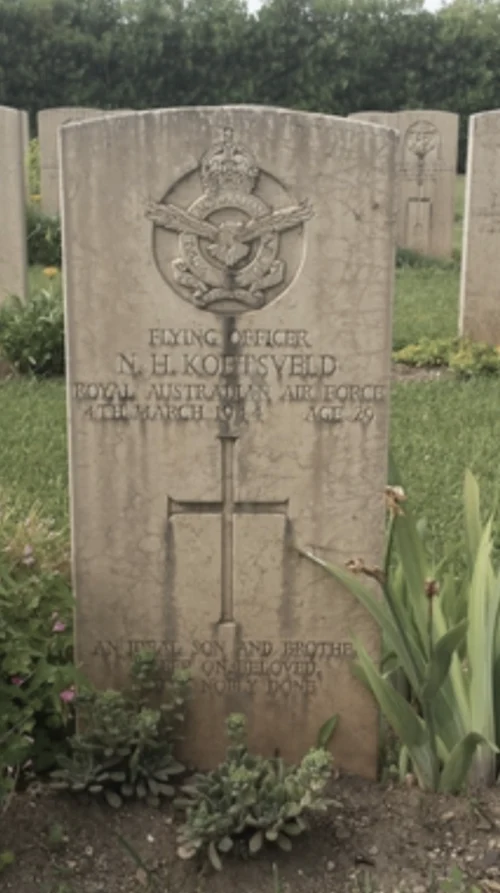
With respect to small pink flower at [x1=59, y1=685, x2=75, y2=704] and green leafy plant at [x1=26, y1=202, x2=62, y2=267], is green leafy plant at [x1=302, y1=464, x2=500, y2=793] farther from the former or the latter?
green leafy plant at [x1=26, y1=202, x2=62, y2=267]

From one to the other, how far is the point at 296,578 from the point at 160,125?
1068mm

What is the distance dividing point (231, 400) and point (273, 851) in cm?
98

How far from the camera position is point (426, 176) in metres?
13.0

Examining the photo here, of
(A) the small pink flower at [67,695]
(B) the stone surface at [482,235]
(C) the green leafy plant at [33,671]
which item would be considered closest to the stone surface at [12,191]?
(B) the stone surface at [482,235]

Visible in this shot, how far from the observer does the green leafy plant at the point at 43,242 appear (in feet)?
43.2

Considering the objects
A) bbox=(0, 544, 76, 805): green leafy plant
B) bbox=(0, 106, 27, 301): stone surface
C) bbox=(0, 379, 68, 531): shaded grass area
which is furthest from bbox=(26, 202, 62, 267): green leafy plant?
bbox=(0, 544, 76, 805): green leafy plant

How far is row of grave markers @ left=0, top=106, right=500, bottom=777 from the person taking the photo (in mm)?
2615

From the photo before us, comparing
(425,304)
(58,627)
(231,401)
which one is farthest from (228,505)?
(425,304)

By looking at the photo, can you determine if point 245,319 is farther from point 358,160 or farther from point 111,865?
point 111,865

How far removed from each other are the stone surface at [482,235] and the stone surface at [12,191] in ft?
9.48

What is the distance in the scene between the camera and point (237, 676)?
2.88m

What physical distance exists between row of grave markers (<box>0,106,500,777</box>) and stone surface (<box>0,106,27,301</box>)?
532cm

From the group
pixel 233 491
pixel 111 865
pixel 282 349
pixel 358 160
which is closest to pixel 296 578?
pixel 233 491

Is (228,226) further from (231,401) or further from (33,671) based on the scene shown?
(33,671)
